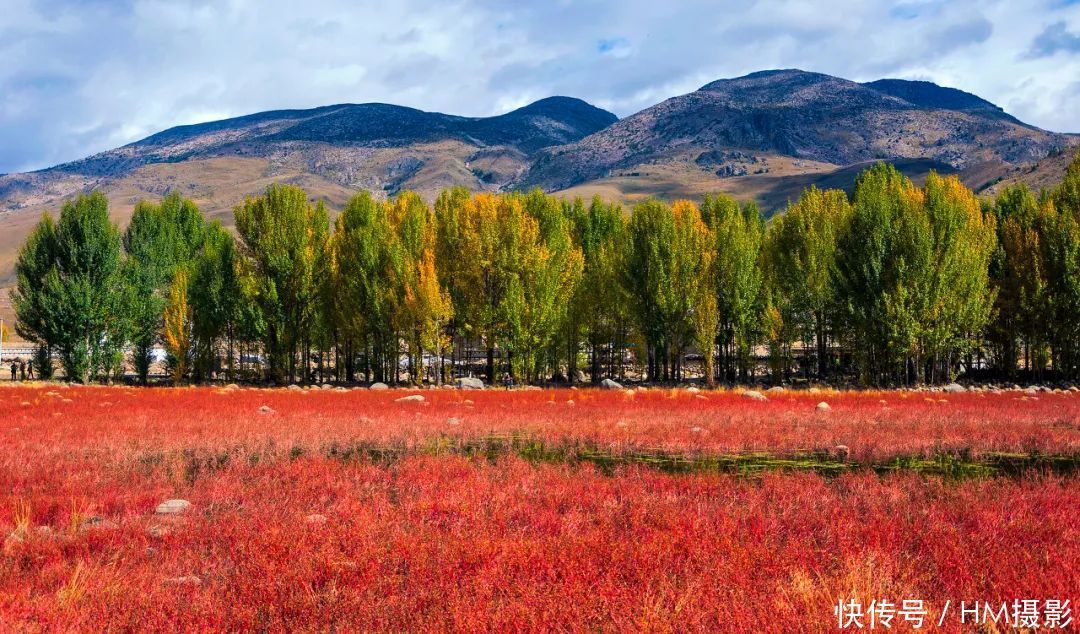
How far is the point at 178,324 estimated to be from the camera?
42250 millimetres

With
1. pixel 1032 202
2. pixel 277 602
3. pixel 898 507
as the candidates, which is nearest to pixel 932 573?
pixel 898 507

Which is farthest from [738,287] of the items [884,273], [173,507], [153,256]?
[153,256]

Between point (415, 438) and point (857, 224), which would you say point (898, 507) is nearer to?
point (415, 438)

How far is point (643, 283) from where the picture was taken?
4228cm

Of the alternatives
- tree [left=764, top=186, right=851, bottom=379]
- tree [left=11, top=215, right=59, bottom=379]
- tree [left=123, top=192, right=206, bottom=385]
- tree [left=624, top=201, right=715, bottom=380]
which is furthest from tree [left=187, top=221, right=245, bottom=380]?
tree [left=764, top=186, right=851, bottom=379]

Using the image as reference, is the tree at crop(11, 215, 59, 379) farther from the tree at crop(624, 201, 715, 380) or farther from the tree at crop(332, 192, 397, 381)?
the tree at crop(624, 201, 715, 380)

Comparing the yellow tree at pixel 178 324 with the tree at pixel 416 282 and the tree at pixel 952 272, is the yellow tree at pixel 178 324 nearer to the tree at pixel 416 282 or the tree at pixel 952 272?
the tree at pixel 416 282

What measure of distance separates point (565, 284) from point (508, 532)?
36.3m

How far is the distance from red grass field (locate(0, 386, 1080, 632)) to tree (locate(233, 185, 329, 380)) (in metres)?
27.7

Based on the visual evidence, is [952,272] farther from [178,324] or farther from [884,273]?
[178,324]

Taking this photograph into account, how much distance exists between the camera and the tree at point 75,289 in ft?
135

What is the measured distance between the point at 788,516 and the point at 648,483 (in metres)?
2.38

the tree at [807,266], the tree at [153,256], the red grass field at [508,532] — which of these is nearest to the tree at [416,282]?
the tree at [153,256]

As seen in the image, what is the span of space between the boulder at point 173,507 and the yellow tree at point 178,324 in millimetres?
37782
